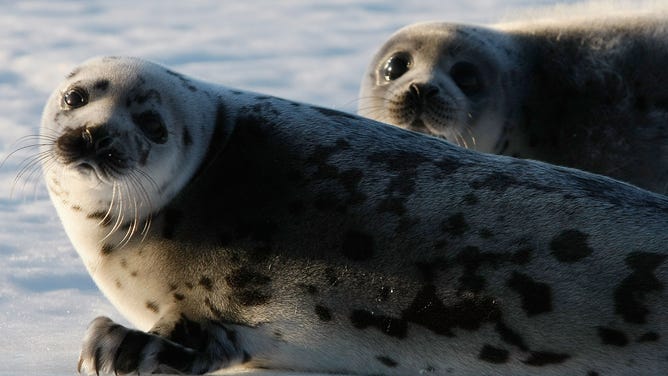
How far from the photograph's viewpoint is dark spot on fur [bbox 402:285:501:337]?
393 centimetres

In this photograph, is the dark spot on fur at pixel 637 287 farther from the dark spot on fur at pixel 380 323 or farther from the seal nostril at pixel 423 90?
the seal nostril at pixel 423 90

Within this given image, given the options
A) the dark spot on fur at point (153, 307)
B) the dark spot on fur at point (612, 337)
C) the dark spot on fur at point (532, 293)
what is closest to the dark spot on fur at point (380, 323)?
the dark spot on fur at point (532, 293)

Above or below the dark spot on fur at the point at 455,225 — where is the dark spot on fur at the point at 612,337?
below

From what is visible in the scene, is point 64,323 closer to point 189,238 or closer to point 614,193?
point 189,238

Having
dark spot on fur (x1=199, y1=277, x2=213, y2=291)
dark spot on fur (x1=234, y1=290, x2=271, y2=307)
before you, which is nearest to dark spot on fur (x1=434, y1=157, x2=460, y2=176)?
dark spot on fur (x1=234, y1=290, x2=271, y2=307)

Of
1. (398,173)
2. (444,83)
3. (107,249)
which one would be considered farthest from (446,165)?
(444,83)

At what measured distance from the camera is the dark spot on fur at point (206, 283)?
423cm

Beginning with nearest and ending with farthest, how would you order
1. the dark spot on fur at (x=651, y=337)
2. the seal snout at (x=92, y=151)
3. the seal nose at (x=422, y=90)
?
the dark spot on fur at (x=651, y=337) < the seal snout at (x=92, y=151) < the seal nose at (x=422, y=90)

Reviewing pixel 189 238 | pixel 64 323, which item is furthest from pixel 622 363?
pixel 64 323

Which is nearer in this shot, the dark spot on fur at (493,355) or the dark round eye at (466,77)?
the dark spot on fur at (493,355)

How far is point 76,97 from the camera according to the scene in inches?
179

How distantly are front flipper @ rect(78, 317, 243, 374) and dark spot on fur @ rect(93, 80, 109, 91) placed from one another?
0.83 metres

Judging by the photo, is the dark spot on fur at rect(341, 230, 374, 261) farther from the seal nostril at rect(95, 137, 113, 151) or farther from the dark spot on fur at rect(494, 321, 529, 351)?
the seal nostril at rect(95, 137, 113, 151)

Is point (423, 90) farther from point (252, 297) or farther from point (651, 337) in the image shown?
point (651, 337)
